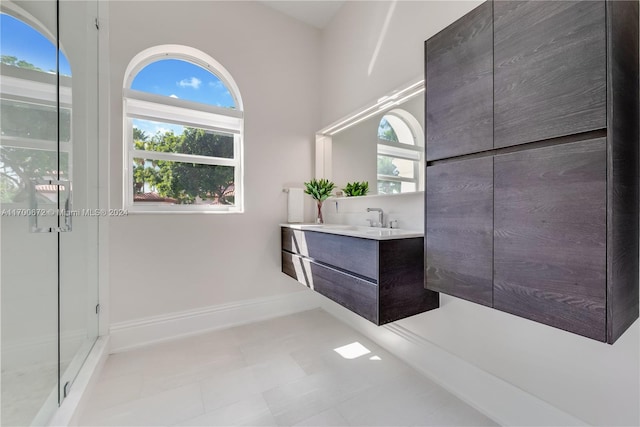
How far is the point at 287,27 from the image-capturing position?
277 cm

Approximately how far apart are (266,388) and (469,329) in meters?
1.28

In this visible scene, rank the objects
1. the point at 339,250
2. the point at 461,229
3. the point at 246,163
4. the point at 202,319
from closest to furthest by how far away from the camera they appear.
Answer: the point at 461,229 < the point at 339,250 < the point at 202,319 < the point at 246,163

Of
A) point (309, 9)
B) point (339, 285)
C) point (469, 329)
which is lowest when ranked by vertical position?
point (469, 329)

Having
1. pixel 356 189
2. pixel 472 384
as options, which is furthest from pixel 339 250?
pixel 472 384

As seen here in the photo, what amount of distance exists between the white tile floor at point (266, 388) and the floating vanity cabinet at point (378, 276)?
47 centimetres

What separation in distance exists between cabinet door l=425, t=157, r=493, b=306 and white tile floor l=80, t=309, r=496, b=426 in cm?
74

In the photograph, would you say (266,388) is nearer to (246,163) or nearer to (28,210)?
(28,210)

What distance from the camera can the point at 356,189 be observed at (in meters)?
2.41

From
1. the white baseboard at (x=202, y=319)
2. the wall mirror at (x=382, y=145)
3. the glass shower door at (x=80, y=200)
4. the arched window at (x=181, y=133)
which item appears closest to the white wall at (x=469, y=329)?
the wall mirror at (x=382, y=145)

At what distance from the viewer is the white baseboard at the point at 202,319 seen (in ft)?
6.79

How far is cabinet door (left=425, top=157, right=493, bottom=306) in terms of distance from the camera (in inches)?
43.9

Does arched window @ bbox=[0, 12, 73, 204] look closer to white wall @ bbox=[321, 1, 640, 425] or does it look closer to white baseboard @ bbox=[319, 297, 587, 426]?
white wall @ bbox=[321, 1, 640, 425]

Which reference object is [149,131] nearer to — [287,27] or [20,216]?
[20,216]

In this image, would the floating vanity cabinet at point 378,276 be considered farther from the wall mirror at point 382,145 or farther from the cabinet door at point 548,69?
the cabinet door at point 548,69
